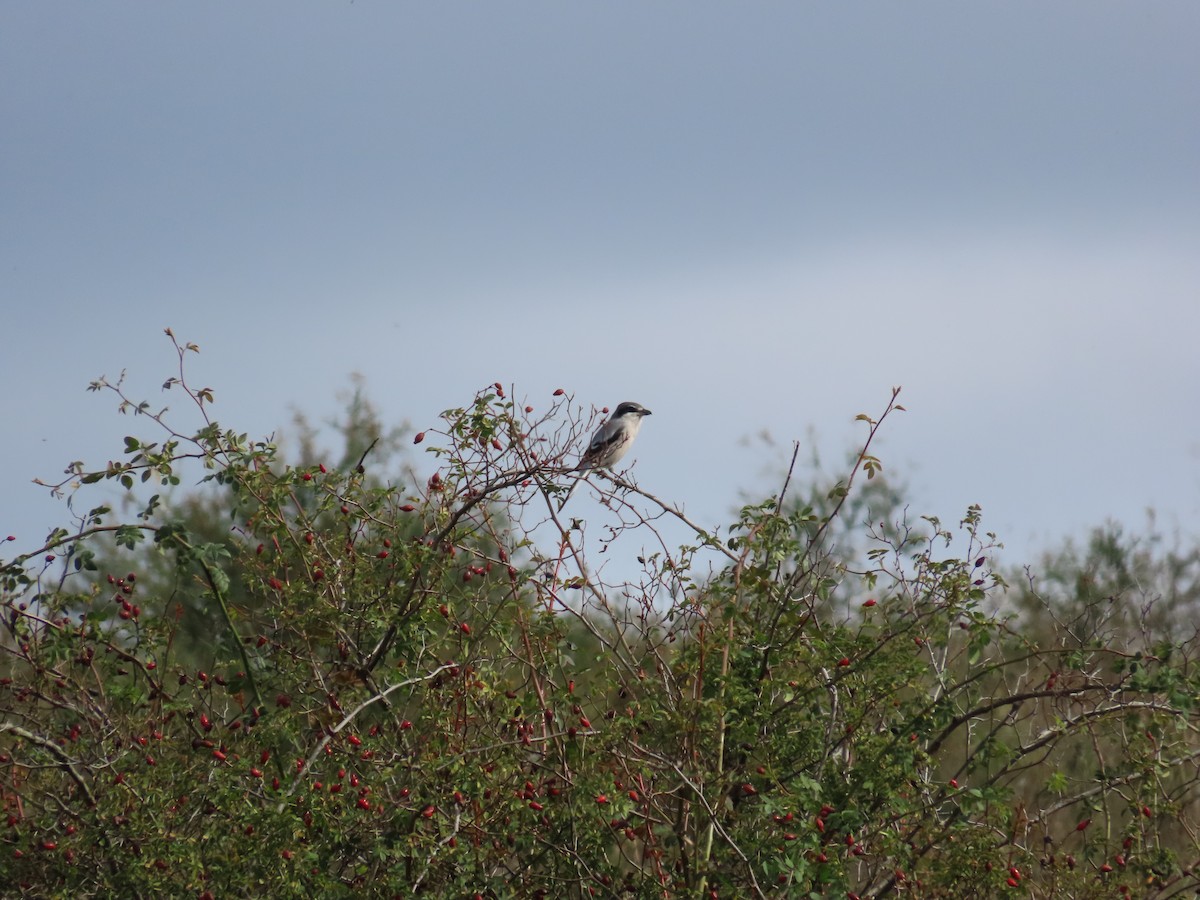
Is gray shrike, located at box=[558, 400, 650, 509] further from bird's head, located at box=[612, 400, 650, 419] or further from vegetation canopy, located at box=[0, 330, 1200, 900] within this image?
vegetation canopy, located at box=[0, 330, 1200, 900]

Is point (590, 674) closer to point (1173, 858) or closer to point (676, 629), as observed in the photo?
point (676, 629)

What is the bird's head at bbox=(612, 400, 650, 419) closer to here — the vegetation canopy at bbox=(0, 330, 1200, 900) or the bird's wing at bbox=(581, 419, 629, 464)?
the bird's wing at bbox=(581, 419, 629, 464)

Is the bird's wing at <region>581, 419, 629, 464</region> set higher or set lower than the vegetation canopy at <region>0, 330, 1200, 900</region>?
higher

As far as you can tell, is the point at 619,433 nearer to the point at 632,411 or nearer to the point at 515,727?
the point at 632,411

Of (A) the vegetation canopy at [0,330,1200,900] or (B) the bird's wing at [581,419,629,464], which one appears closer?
(A) the vegetation canopy at [0,330,1200,900]

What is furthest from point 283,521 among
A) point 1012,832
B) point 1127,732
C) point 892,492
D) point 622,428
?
point 892,492

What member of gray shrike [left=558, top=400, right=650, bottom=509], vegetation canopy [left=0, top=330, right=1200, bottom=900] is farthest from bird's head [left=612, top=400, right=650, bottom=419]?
vegetation canopy [left=0, top=330, right=1200, bottom=900]

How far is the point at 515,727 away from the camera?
5.05 m

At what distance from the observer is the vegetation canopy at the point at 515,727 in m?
4.74

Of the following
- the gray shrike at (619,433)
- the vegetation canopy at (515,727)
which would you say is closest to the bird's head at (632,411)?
the gray shrike at (619,433)

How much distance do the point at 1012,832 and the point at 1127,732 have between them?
0.91 meters

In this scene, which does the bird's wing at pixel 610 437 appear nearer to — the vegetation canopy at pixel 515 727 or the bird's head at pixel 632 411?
the bird's head at pixel 632 411

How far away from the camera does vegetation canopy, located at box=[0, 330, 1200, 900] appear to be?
4.74 m

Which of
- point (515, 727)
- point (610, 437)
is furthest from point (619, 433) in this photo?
point (515, 727)
